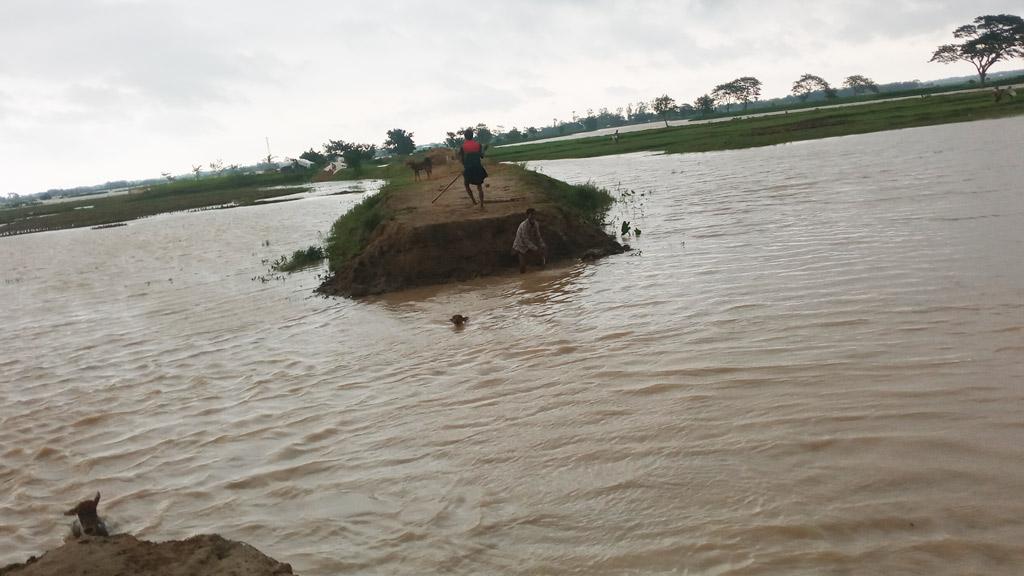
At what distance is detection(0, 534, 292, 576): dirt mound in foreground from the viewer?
347 centimetres

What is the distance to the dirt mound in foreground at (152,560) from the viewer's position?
11.4ft

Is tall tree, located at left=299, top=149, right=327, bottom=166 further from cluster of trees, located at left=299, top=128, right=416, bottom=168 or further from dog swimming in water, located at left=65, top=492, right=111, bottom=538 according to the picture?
dog swimming in water, located at left=65, top=492, right=111, bottom=538

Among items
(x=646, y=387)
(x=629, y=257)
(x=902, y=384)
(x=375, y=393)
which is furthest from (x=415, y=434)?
(x=629, y=257)

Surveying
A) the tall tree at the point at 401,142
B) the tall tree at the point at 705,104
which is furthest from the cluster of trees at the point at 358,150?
the tall tree at the point at 705,104

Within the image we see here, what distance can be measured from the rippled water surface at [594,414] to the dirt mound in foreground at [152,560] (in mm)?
665

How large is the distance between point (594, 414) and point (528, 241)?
7.05 metres

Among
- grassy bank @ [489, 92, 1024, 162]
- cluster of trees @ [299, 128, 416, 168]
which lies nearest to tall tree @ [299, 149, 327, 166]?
cluster of trees @ [299, 128, 416, 168]

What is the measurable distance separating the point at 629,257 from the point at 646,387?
6.94m

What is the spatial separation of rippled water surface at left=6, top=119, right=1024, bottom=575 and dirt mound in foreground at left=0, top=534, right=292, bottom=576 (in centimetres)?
66

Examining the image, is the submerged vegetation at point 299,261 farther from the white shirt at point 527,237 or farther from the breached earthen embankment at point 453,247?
the white shirt at point 527,237

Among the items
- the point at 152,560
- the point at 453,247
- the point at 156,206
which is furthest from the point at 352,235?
the point at 156,206

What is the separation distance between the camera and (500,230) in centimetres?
1352

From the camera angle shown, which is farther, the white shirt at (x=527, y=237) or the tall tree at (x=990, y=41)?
the tall tree at (x=990, y=41)

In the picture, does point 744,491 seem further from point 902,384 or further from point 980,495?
point 902,384
